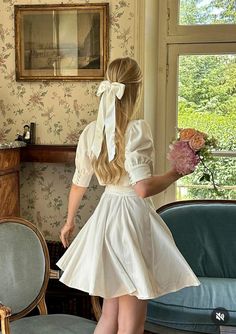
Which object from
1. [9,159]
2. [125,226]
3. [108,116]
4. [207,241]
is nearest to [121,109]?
[108,116]

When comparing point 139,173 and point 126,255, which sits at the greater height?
point 139,173

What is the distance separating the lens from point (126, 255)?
1.56 metres

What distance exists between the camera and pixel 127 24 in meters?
2.50

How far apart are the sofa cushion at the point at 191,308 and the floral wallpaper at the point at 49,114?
80 cm

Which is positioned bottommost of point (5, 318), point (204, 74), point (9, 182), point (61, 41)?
point (5, 318)

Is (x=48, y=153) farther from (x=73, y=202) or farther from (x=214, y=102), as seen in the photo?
(x=214, y=102)

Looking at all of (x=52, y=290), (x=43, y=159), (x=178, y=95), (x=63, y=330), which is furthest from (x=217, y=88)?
(x=63, y=330)

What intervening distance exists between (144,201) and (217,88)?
54.7 inches

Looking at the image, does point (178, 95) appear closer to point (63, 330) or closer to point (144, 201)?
point (144, 201)

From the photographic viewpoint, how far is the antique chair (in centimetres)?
178

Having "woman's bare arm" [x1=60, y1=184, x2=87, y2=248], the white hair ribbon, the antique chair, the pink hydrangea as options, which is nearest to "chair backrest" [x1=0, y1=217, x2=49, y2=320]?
the antique chair

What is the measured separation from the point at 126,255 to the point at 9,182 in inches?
41.8

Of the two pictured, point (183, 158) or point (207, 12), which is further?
point (207, 12)

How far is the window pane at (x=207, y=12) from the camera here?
2.71 metres
